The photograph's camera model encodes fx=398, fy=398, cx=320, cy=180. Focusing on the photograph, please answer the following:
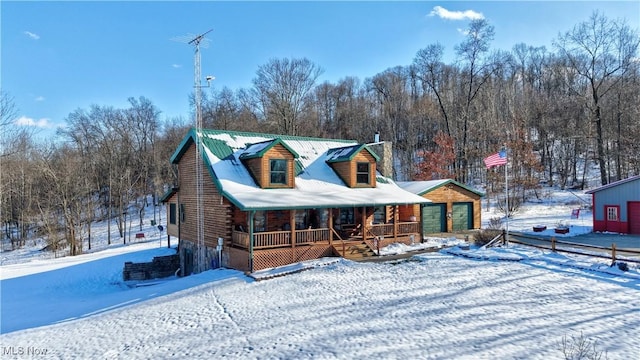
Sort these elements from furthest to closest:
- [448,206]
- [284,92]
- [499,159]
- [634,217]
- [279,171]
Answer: [284,92] < [448,206] < [634,217] < [499,159] < [279,171]

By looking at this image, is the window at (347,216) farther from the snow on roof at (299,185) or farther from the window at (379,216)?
the window at (379,216)

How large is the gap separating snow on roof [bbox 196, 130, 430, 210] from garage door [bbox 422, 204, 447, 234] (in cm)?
496

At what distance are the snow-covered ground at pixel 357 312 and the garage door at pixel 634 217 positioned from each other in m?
9.92

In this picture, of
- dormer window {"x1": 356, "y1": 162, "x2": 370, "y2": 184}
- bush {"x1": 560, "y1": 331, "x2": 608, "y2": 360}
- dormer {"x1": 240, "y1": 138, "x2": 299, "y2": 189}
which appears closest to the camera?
bush {"x1": 560, "y1": 331, "x2": 608, "y2": 360}

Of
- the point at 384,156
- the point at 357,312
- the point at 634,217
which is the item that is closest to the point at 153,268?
the point at 384,156

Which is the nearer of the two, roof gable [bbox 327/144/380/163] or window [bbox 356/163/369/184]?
roof gable [bbox 327/144/380/163]

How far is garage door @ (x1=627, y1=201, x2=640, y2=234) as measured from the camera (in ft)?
74.2

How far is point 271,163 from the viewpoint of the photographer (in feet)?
60.3

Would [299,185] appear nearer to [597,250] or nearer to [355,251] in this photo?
[355,251]

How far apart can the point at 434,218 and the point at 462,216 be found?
102 inches

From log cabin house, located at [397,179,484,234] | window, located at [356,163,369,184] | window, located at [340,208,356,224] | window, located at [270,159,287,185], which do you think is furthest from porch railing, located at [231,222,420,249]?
log cabin house, located at [397,179,484,234]

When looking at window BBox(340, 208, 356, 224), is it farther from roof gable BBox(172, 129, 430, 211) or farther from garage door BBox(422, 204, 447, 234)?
garage door BBox(422, 204, 447, 234)

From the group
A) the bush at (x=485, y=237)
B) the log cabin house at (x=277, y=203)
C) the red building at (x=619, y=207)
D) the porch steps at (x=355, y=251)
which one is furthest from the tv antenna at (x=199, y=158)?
the red building at (x=619, y=207)

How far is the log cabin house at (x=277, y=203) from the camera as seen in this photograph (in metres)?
16.6
